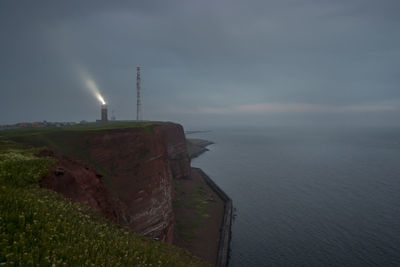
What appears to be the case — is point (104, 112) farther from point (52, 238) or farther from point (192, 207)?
point (52, 238)

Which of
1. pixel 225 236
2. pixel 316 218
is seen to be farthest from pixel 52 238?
pixel 316 218

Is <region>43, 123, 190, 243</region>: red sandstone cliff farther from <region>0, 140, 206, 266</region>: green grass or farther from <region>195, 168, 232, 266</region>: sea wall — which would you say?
<region>0, 140, 206, 266</region>: green grass

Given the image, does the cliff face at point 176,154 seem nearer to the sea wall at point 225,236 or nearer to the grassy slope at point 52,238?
the sea wall at point 225,236

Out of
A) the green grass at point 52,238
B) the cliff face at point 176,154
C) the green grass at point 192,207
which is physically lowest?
the green grass at point 192,207

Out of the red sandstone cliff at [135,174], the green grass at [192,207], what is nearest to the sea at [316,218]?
the green grass at [192,207]

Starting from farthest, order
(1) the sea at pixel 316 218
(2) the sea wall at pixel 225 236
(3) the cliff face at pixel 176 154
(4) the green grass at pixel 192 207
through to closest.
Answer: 1. (3) the cliff face at pixel 176 154
2. (4) the green grass at pixel 192 207
3. (1) the sea at pixel 316 218
4. (2) the sea wall at pixel 225 236

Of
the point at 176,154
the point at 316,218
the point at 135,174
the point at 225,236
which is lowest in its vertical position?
the point at 225,236

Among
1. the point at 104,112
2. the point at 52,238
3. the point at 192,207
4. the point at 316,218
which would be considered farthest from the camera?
the point at 104,112

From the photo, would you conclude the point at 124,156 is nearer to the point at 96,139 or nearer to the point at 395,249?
the point at 96,139

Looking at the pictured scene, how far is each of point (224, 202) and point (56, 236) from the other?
51596 millimetres

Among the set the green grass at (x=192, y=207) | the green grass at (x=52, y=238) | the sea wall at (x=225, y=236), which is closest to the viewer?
the green grass at (x=52, y=238)

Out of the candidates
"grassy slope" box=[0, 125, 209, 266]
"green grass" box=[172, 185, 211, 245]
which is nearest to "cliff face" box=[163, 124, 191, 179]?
"green grass" box=[172, 185, 211, 245]

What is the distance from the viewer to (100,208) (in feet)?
46.8

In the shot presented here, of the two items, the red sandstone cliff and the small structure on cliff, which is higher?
the small structure on cliff
